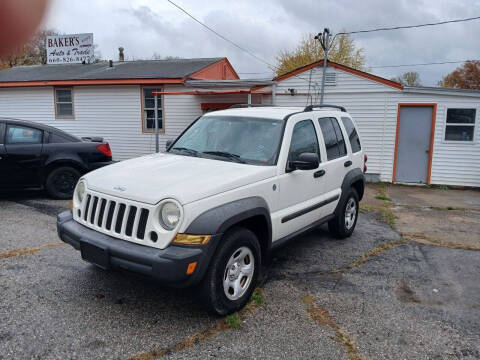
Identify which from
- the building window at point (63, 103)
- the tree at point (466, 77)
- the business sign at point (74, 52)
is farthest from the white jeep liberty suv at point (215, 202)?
the tree at point (466, 77)

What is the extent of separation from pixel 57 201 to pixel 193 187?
5.38m

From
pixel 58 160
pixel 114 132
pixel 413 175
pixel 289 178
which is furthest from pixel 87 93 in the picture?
pixel 289 178

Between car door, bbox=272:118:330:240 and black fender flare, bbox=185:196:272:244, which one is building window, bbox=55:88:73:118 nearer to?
car door, bbox=272:118:330:240

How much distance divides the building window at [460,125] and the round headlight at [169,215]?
10.5 meters

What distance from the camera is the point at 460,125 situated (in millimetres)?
11289

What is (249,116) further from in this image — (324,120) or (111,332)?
(111,332)

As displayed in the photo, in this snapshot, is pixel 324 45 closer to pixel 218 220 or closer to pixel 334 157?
pixel 334 157

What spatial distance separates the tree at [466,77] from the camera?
40.5 meters

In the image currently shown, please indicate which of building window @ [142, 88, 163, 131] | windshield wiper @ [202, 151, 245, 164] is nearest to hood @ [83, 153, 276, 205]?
windshield wiper @ [202, 151, 245, 164]

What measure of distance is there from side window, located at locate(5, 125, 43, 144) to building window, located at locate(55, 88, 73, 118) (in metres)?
7.96

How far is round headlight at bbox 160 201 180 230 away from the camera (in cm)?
324

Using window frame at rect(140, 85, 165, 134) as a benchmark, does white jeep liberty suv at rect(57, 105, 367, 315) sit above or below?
below

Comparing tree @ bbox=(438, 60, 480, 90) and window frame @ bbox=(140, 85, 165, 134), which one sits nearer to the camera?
window frame @ bbox=(140, 85, 165, 134)

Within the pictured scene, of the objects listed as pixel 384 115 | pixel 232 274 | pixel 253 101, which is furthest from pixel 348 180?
pixel 253 101
